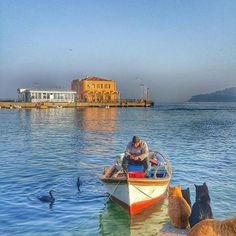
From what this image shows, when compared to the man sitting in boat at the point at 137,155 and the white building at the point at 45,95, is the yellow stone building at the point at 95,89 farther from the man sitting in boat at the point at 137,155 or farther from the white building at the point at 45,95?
the man sitting in boat at the point at 137,155

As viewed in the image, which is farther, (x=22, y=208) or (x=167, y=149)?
(x=167, y=149)

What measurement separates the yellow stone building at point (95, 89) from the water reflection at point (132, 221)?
139m

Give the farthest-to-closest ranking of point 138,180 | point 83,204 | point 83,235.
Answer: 1. point 83,204
2. point 138,180
3. point 83,235

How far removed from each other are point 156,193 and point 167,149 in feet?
74.1

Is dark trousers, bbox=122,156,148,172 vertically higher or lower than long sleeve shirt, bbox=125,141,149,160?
lower

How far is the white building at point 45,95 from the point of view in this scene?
137375mm

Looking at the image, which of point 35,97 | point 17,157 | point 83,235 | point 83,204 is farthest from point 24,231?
point 35,97

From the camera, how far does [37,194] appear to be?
754 inches

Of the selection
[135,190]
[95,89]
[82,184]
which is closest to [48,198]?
[82,184]

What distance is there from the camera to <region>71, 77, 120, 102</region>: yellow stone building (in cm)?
15462

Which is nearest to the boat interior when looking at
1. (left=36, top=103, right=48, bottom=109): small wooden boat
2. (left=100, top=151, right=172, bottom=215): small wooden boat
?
(left=100, top=151, right=172, bottom=215): small wooden boat

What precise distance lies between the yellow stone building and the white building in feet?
35.1

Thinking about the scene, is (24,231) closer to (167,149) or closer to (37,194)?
(37,194)

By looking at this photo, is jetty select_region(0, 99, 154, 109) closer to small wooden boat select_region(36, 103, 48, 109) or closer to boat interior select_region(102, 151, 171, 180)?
small wooden boat select_region(36, 103, 48, 109)
